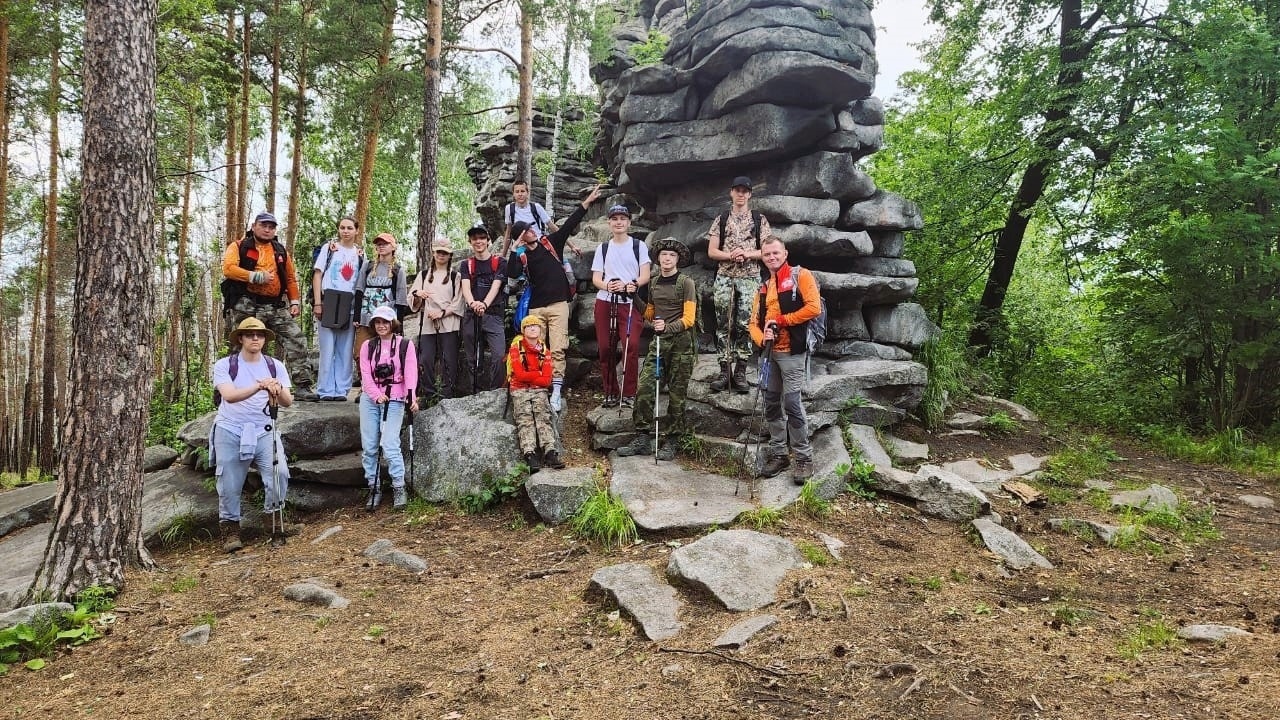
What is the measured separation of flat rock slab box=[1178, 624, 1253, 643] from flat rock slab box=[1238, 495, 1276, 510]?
4249mm

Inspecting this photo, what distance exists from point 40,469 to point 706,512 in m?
20.9

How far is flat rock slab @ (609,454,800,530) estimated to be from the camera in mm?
6255

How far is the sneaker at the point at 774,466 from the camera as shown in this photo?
7.21 metres

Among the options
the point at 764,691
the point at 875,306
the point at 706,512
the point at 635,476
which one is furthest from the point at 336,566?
the point at 875,306

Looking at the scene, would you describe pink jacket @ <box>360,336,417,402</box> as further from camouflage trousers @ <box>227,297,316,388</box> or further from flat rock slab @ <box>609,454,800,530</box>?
flat rock slab @ <box>609,454,800,530</box>

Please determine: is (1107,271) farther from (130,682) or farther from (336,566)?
(130,682)

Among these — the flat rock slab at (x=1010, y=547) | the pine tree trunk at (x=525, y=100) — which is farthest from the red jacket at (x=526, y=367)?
the pine tree trunk at (x=525, y=100)

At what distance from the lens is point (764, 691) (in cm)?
366

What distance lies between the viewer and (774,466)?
23.7 ft

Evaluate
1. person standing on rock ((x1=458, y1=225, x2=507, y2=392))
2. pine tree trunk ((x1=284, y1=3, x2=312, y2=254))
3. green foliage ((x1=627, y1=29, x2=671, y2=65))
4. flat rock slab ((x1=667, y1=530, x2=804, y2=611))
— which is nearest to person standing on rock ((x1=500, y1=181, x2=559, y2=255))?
person standing on rock ((x1=458, y1=225, x2=507, y2=392))

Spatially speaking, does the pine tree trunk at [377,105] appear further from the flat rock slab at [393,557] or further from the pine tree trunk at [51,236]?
the flat rock slab at [393,557]

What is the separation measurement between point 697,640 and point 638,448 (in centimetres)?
391

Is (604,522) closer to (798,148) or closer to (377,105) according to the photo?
(798,148)

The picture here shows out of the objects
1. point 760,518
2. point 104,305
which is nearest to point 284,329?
point 104,305
